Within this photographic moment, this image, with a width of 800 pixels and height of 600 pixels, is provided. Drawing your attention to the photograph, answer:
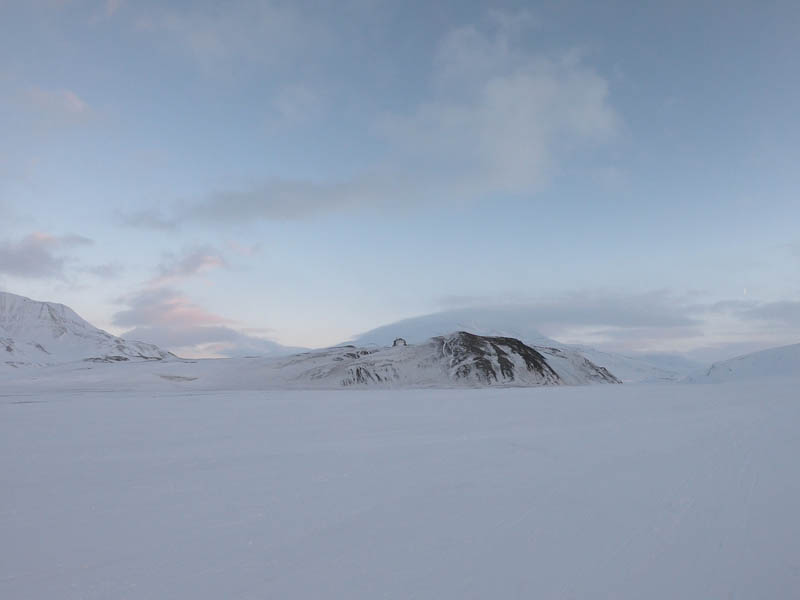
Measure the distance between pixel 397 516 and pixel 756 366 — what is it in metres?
58.3

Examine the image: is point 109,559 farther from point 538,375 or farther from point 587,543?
point 538,375

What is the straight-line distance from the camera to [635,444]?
25.9 feet

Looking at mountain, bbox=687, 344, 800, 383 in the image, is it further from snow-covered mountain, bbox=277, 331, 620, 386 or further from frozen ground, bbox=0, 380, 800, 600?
frozen ground, bbox=0, 380, 800, 600

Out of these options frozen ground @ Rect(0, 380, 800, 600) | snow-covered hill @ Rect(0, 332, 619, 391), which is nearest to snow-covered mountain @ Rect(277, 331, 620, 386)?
snow-covered hill @ Rect(0, 332, 619, 391)

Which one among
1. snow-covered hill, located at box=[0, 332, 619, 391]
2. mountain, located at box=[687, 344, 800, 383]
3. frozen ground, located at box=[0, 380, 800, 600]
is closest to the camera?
frozen ground, located at box=[0, 380, 800, 600]

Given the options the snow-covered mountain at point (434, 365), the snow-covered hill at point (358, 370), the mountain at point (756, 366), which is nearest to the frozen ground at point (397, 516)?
the snow-covered hill at point (358, 370)

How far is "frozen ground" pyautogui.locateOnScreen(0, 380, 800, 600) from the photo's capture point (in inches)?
123

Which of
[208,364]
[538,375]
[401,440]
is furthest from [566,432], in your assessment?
[208,364]

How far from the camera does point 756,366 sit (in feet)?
160

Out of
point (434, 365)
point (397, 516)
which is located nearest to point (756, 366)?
point (434, 365)

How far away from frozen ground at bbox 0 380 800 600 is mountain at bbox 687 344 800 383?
4656 cm

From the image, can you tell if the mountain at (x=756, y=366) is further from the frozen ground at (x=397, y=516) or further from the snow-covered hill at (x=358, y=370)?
the frozen ground at (x=397, y=516)

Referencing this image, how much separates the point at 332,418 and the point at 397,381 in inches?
946

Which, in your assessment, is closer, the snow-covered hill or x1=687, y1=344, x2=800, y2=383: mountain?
the snow-covered hill
